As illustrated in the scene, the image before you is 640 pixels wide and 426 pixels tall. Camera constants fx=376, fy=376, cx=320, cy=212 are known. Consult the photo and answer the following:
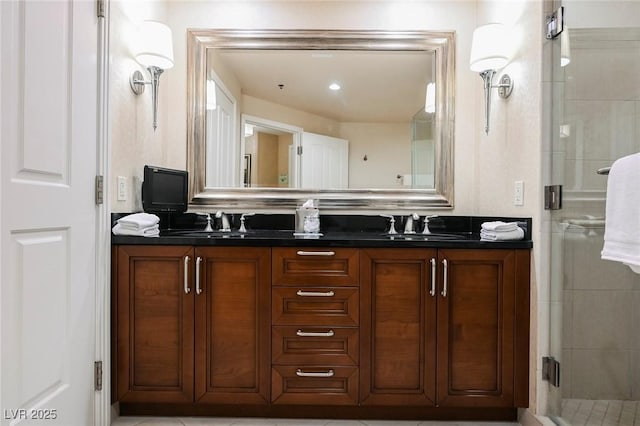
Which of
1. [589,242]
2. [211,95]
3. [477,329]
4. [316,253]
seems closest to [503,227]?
[589,242]

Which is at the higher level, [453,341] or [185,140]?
[185,140]

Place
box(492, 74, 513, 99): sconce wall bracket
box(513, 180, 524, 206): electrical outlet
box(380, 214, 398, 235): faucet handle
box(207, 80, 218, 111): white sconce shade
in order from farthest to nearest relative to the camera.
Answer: box(207, 80, 218, 111): white sconce shade → box(380, 214, 398, 235): faucet handle → box(492, 74, 513, 99): sconce wall bracket → box(513, 180, 524, 206): electrical outlet

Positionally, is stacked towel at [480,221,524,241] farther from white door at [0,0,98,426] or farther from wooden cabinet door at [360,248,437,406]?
white door at [0,0,98,426]

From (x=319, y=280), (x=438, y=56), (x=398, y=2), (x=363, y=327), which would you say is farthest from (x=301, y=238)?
(x=398, y=2)

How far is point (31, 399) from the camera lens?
133 centimetres

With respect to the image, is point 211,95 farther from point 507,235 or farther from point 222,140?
point 507,235

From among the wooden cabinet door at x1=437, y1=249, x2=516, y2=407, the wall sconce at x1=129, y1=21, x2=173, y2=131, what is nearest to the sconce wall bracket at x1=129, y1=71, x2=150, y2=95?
the wall sconce at x1=129, y1=21, x2=173, y2=131

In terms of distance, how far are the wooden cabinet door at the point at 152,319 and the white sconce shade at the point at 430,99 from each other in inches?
64.2

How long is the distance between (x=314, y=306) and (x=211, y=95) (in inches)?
57.7

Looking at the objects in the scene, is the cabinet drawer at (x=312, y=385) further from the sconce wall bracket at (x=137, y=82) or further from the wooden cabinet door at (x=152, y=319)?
the sconce wall bracket at (x=137, y=82)

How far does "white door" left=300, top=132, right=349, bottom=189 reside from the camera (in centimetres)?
235

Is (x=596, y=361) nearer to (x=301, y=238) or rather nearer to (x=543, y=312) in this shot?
(x=543, y=312)

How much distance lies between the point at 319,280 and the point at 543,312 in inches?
39.7

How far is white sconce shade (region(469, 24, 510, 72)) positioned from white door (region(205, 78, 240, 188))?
4.72 ft
